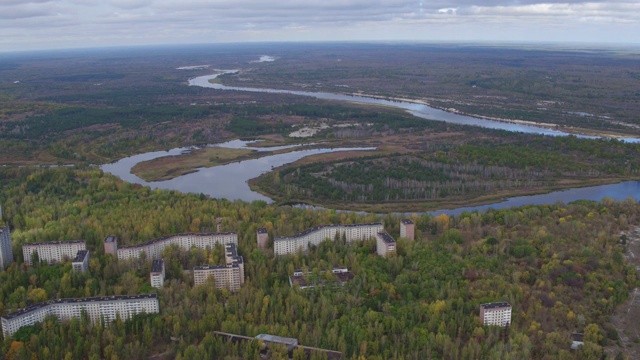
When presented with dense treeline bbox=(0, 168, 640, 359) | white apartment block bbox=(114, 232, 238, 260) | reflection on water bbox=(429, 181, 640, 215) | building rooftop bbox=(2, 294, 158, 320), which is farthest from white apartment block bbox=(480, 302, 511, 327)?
reflection on water bbox=(429, 181, 640, 215)

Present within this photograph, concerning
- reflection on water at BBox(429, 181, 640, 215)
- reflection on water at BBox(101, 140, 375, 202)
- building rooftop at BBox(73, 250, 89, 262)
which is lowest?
reflection on water at BBox(429, 181, 640, 215)

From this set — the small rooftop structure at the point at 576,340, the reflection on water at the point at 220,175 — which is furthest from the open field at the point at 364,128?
the small rooftop structure at the point at 576,340

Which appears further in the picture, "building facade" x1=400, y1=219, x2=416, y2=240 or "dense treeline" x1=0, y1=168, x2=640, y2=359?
"building facade" x1=400, y1=219, x2=416, y2=240

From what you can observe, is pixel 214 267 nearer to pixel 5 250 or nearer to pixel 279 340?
pixel 279 340

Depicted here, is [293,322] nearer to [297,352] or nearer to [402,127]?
[297,352]

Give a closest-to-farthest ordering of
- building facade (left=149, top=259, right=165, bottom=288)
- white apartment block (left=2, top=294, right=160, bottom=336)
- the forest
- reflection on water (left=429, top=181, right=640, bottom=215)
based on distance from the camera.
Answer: white apartment block (left=2, top=294, right=160, bottom=336), building facade (left=149, top=259, right=165, bottom=288), reflection on water (left=429, top=181, right=640, bottom=215), the forest

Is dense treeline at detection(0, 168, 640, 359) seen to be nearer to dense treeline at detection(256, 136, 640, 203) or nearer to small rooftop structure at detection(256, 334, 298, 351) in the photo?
small rooftop structure at detection(256, 334, 298, 351)

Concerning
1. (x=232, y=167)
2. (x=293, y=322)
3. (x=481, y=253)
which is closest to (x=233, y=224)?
(x=293, y=322)
